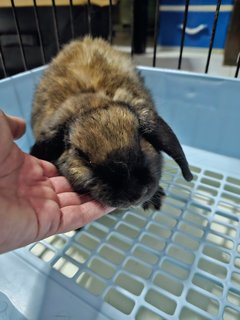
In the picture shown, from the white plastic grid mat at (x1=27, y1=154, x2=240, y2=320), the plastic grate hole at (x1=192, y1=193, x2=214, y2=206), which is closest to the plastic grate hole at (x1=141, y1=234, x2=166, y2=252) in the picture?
the white plastic grid mat at (x1=27, y1=154, x2=240, y2=320)

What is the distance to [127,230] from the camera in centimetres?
135

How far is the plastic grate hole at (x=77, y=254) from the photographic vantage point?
123 centimetres

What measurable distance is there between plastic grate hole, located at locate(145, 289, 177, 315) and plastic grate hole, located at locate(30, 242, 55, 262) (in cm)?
43

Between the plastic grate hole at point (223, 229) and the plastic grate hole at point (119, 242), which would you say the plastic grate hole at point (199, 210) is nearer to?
the plastic grate hole at point (223, 229)

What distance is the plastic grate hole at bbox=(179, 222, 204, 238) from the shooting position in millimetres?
1341

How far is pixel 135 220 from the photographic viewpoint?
4.57 ft

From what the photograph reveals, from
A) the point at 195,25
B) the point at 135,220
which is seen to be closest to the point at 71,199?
the point at 135,220

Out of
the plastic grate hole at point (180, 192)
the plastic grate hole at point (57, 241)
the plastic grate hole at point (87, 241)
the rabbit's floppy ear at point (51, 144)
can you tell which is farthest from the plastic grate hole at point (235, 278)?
the rabbit's floppy ear at point (51, 144)

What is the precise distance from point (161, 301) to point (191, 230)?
389 millimetres

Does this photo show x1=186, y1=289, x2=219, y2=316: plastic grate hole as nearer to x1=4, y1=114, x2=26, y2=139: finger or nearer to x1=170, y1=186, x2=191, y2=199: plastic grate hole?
x1=170, y1=186, x2=191, y2=199: plastic grate hole

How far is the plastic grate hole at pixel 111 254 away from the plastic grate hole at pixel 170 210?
0.32 meters

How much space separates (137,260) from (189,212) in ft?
1.28

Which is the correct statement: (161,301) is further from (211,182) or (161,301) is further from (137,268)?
(211,182)

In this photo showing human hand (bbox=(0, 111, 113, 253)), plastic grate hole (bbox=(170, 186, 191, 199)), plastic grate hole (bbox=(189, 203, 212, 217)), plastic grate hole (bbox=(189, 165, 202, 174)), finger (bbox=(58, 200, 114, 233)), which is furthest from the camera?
plastic grate hole (bbox=(189, 165, 202, 174))
